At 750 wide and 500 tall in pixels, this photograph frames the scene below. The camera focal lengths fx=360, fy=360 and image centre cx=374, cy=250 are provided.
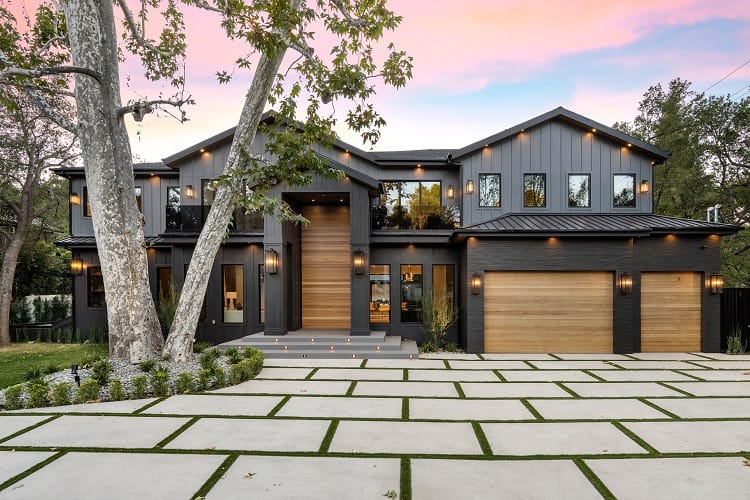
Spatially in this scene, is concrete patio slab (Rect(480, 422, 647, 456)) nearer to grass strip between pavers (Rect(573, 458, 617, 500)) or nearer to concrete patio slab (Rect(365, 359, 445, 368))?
grass strip between pavers (Rect(573, 458, 617, 500))

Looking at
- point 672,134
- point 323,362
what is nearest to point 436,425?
point 323,362

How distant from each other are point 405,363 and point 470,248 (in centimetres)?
361

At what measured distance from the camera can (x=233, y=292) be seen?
11367 mm

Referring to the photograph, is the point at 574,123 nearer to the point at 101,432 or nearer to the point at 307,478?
the point at 307,478

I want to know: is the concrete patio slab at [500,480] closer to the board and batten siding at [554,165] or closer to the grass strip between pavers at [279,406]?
the grass strip between pavers at [279,406]

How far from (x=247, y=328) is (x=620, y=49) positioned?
16.8 meters

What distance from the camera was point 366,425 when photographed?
460 cm

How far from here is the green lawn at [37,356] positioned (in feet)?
24.8

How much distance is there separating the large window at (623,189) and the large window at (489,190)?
145 inches

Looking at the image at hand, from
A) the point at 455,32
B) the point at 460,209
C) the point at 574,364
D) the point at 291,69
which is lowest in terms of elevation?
the point at 574,364

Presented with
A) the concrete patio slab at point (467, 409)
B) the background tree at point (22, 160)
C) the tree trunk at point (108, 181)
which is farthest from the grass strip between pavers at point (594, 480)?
the background tree at point (22, 160)

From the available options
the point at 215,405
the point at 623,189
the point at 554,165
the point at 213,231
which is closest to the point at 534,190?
the point at 554,165

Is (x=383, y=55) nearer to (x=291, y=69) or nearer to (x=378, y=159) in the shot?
(x=291, y=69)

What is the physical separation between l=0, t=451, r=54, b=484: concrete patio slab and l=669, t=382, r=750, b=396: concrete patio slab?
9.01m
